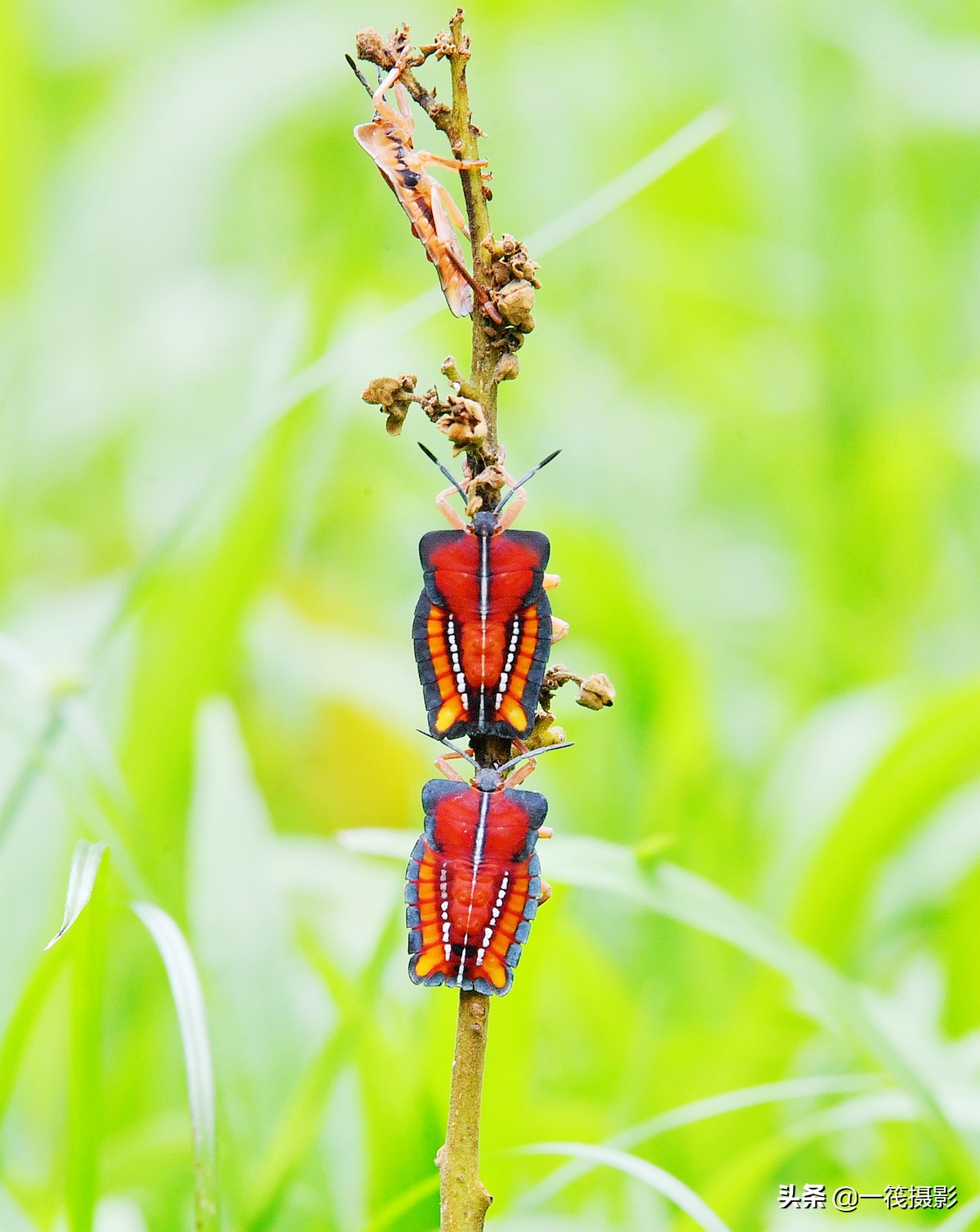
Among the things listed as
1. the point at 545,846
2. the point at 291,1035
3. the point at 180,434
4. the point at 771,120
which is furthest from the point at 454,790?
the point at 771,120

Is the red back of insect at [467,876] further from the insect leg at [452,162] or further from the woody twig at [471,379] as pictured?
the insect leg at [452,162]

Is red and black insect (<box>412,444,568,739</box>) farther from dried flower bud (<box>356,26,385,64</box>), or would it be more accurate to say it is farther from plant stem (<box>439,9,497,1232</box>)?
dried flower bud (<box>356,26,385,64</box>)

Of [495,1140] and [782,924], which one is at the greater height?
[782,924]

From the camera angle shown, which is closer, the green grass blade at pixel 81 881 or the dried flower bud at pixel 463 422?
the dried flower bud at pixel 463 422

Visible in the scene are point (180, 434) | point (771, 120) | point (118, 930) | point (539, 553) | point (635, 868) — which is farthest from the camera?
point (771, 120)

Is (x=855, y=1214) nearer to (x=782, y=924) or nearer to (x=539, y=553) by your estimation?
(x=782, y=924)

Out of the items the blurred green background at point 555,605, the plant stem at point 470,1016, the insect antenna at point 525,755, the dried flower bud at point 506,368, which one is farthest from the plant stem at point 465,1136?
the dried flower bud at point 506,368
